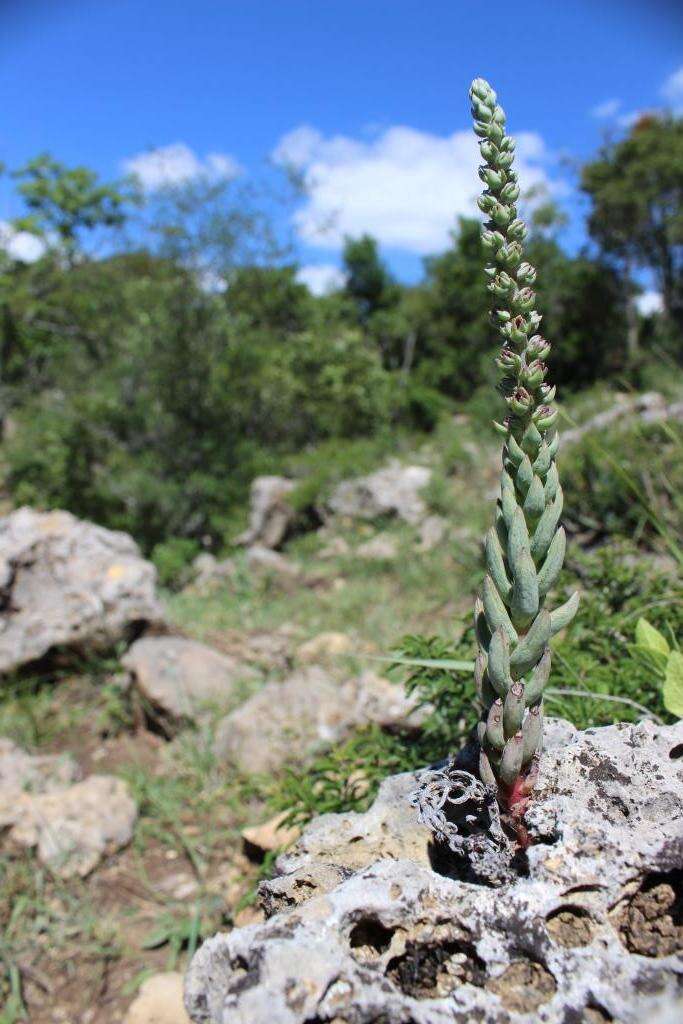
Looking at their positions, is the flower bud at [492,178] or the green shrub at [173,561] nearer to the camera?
the flower bud at [492,178]

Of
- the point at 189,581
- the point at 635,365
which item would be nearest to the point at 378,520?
the point at 189,581

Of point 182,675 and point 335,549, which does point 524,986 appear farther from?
point 335,549

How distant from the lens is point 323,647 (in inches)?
227

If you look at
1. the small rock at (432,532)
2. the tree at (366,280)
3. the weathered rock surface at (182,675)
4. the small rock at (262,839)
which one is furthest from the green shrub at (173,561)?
the tree at (366,280)

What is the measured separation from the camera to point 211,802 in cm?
400

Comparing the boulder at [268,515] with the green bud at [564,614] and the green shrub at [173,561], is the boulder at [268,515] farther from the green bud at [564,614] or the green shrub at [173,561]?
the green bud at [564,614]

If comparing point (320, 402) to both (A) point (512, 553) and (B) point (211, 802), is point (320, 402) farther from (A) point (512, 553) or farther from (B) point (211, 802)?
(A) point (512, 553)

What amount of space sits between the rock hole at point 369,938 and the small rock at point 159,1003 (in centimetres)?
173

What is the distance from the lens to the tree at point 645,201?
60.8ft

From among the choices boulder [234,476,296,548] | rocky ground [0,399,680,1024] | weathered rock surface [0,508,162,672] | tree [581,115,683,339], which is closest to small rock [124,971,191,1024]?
rocky ground [0,399,680,1024]

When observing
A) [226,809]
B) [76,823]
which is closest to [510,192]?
[226,809]

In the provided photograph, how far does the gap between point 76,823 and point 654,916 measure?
3144 mm

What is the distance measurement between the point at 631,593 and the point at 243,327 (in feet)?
32.3

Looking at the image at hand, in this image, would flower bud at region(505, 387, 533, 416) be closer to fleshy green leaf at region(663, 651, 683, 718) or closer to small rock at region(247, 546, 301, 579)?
fleshy green leaf at region(663, 651, 683, 718)
